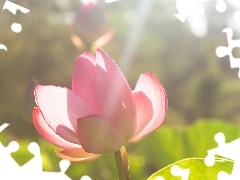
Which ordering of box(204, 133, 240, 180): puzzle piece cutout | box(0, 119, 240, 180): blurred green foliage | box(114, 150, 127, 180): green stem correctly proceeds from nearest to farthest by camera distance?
box(114, 150, 127, 180): green stem < box(204, 133, 240, 180): puzzle piece cutout < box(0, 119, 240, 180): blurred green foliage

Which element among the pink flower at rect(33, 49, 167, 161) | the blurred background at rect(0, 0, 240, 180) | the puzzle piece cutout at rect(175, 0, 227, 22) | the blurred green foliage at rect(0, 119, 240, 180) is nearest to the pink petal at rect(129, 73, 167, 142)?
the pink flower at rect(33, 49, 167, 161)

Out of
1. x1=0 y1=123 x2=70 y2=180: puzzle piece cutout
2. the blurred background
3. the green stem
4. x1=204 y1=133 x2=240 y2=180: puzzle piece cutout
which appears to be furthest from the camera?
the blurred background

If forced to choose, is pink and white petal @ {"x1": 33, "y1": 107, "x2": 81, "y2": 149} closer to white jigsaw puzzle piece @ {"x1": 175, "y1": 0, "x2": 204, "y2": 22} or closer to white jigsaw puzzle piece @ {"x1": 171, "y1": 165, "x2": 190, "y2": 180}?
white jigsaw puzzle piece @ {"x1": 171, "y1": 165, "x2": 190, "y2": 180}

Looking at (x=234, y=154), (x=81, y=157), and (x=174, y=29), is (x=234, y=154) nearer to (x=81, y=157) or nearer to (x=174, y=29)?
(x=81, y=157)

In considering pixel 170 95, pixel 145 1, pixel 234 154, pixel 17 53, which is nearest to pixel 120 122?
pixel 234 154

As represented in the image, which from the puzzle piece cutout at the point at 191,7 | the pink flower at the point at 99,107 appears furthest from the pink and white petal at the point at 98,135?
the puzzle piece cutout at the point at 191,7

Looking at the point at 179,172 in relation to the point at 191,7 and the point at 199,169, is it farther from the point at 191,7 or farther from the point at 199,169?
the point at 191,7
